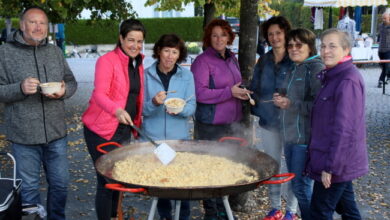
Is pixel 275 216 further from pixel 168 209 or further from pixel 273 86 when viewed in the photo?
pixel 273 86

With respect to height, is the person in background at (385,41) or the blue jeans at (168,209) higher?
the person in background at (385,41)

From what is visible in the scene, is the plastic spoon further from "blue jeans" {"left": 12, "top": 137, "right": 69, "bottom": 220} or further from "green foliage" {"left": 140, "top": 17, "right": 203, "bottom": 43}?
"green foliage" {"left": 140, "top": 17, "right": 203, "bottom": 43}

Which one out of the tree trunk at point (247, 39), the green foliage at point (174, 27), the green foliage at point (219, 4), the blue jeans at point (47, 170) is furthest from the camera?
the green foliage at point (174, 27)

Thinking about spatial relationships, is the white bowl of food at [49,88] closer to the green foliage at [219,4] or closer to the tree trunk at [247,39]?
the tree trunk at [247,39]

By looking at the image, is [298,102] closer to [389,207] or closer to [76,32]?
[389,207]

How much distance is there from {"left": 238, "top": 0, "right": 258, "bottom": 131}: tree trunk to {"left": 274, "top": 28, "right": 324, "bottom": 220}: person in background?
2.71 feet

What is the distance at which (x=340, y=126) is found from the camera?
2646mm

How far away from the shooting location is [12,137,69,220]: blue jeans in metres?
3.31

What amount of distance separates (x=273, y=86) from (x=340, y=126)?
1055 mm

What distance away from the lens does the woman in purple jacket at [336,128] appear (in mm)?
2658

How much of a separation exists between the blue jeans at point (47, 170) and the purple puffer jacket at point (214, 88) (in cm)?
127

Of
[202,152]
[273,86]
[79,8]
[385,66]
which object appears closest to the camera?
[202,152]

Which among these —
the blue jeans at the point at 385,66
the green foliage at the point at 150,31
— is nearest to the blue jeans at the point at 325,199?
the blue jeans at the point at 385,66

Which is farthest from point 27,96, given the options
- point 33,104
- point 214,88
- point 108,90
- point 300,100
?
point 300,100
